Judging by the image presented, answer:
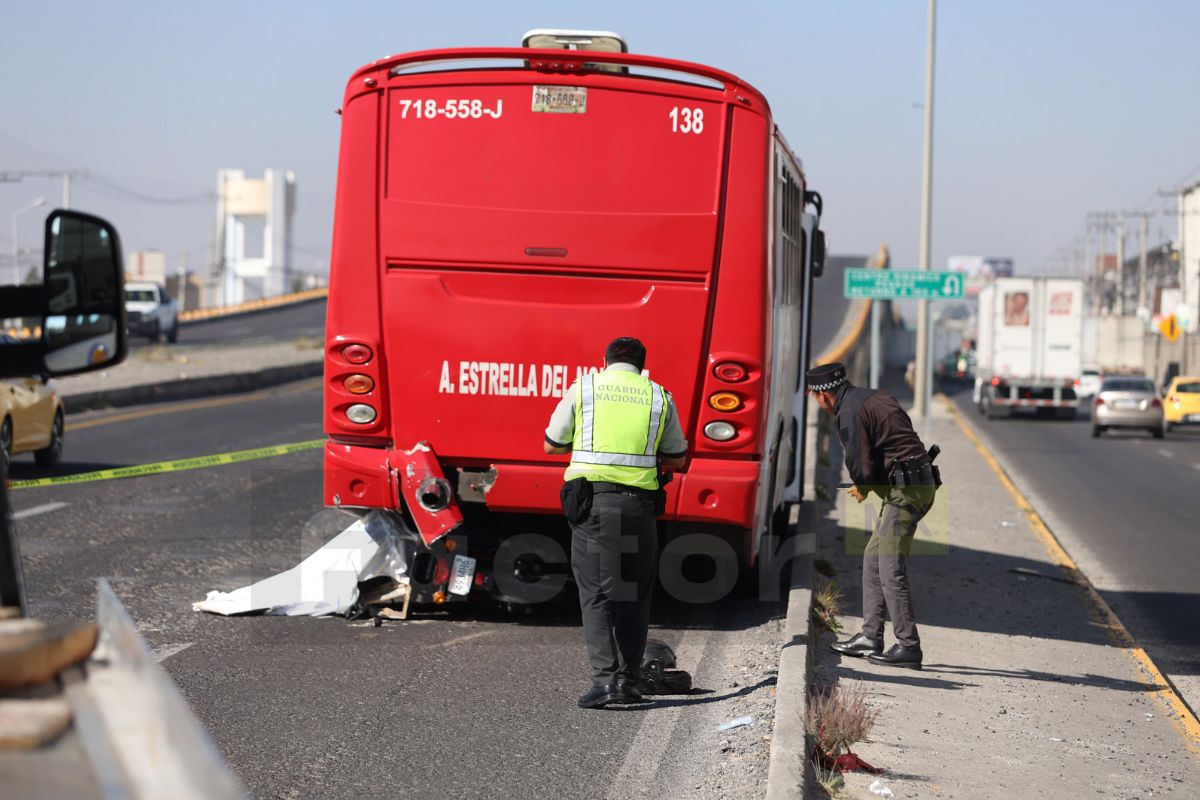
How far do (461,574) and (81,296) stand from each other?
5.83 metres

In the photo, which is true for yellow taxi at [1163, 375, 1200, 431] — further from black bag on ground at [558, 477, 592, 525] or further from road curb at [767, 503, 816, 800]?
black bag on ground at [558, 477, 592, 525]

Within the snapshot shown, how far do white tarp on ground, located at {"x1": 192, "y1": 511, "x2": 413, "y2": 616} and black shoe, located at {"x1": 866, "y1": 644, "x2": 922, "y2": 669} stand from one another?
2.87 m

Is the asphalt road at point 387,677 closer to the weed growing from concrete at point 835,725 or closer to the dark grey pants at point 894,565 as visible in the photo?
the weed growing from concrete at point 835,725

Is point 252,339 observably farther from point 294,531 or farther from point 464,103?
point 464,103

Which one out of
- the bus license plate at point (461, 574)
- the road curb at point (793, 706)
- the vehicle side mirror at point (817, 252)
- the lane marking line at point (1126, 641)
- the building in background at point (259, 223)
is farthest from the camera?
the building in background at point (259, 223)

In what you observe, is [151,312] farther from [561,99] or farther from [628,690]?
[628,690]

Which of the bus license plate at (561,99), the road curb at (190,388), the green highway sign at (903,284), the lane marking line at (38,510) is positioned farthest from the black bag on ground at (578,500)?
the green highway sign at (903,284)

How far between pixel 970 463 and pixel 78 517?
15062mm

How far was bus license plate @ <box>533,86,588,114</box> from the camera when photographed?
349 inches

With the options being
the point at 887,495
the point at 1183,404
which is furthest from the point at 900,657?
the point at 1183,404

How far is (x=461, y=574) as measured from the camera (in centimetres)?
903

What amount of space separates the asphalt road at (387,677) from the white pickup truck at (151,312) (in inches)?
1421

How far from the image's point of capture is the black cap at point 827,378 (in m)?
8.71

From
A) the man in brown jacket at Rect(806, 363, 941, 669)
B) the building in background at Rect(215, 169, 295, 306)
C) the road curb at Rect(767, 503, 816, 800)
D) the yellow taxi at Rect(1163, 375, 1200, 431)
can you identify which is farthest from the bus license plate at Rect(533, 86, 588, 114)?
the building in background at Rect(215, 169, 295, 306)
